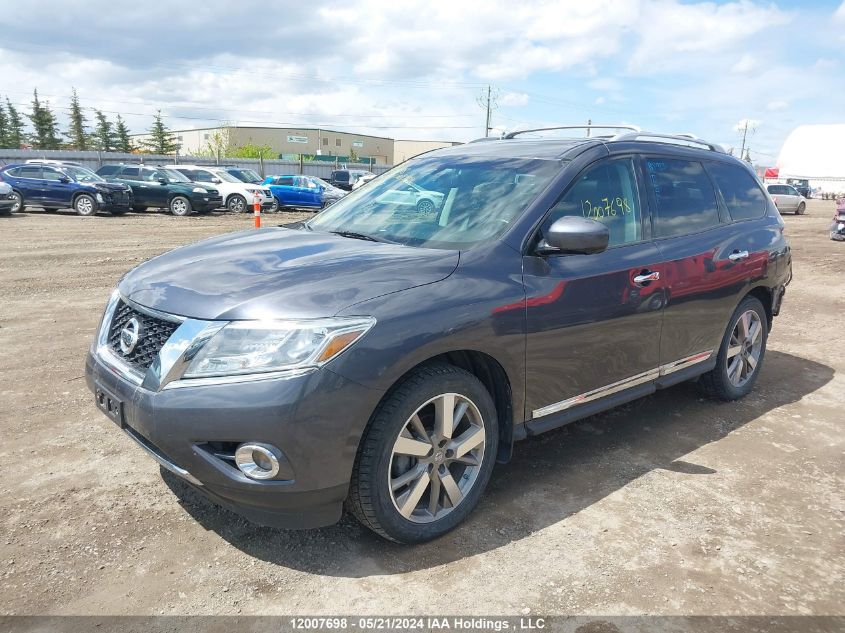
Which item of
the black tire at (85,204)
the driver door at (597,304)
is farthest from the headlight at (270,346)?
the black tire at (85,204)

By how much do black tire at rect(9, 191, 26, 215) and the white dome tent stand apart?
84.8 metres

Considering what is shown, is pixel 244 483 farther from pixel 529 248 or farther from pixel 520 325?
pixel 529 248

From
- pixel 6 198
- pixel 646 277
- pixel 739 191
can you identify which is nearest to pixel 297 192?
pixel 6 198

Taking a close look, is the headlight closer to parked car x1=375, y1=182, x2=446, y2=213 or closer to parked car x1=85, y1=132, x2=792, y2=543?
parked car x1=85, y1=132, x2=792, y2=543

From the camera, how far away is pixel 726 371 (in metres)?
4.82

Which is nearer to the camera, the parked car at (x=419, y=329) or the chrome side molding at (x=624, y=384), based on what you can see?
the parked car at (x=419, y=329)

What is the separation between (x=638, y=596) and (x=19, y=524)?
2.77 m

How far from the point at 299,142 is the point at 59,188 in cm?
8663

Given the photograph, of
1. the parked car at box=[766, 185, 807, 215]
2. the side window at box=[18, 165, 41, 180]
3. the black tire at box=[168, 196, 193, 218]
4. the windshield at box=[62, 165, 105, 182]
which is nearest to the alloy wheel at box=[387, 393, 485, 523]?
the windshield at box=[62, 165, 105, 182]

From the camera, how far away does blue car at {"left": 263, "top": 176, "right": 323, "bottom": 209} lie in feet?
82.9

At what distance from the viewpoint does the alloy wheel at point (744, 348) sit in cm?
484

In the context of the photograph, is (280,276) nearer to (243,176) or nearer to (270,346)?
(270,346)

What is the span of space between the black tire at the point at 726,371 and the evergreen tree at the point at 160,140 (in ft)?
319

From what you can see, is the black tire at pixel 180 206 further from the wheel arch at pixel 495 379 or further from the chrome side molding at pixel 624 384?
the wheel arch at pixel 495 379
